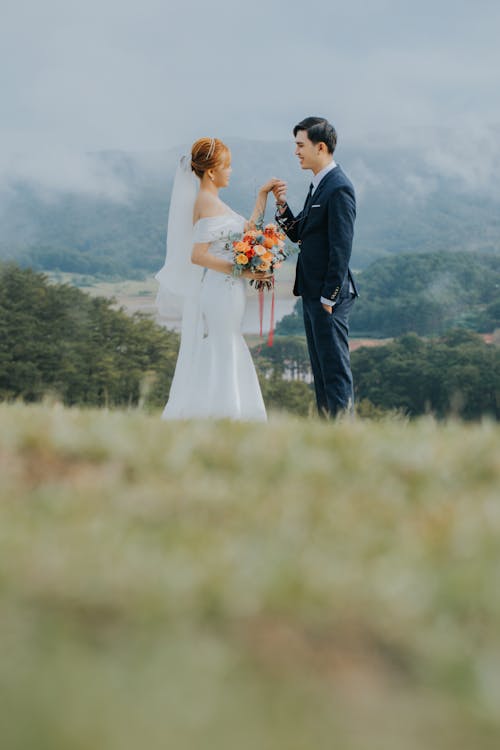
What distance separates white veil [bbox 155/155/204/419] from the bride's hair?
0.15 meters

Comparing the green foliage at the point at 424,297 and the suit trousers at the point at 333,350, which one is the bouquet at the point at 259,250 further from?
the green foliage at the point at 424,297

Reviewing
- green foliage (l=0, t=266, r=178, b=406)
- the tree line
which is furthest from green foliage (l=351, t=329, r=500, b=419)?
green foliage (l=0, t=266, r=178, b=406)

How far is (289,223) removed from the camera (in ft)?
27.8

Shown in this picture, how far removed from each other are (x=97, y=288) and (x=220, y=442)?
188772 millimetres

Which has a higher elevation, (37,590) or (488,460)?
(488,460)

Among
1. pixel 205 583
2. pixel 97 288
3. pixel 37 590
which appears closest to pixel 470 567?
pixel 205 583

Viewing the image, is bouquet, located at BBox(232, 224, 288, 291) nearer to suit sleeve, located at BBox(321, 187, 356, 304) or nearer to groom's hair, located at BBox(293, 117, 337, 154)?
suit sleeve, located at BBox(321, 187, 356, 304)

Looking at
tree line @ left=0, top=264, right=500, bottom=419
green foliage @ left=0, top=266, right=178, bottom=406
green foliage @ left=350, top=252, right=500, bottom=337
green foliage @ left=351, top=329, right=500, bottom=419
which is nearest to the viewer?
green foliage @ left=0, top=266, right=178, bottom=406

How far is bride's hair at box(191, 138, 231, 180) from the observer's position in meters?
8.13

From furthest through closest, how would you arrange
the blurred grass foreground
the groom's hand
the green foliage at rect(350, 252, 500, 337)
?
the green foliage at rect(350, 252, 500, 337) < the groom's hand < the blurred grass foreground

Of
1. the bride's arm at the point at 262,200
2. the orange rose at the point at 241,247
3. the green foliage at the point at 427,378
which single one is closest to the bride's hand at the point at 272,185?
the bride's arm at the point at 262,200

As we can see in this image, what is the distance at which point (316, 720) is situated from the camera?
2.14 metres

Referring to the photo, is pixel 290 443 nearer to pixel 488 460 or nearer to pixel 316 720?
pixel 488 460

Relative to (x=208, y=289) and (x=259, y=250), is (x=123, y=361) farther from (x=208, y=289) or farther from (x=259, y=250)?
(x=259, y=250)
